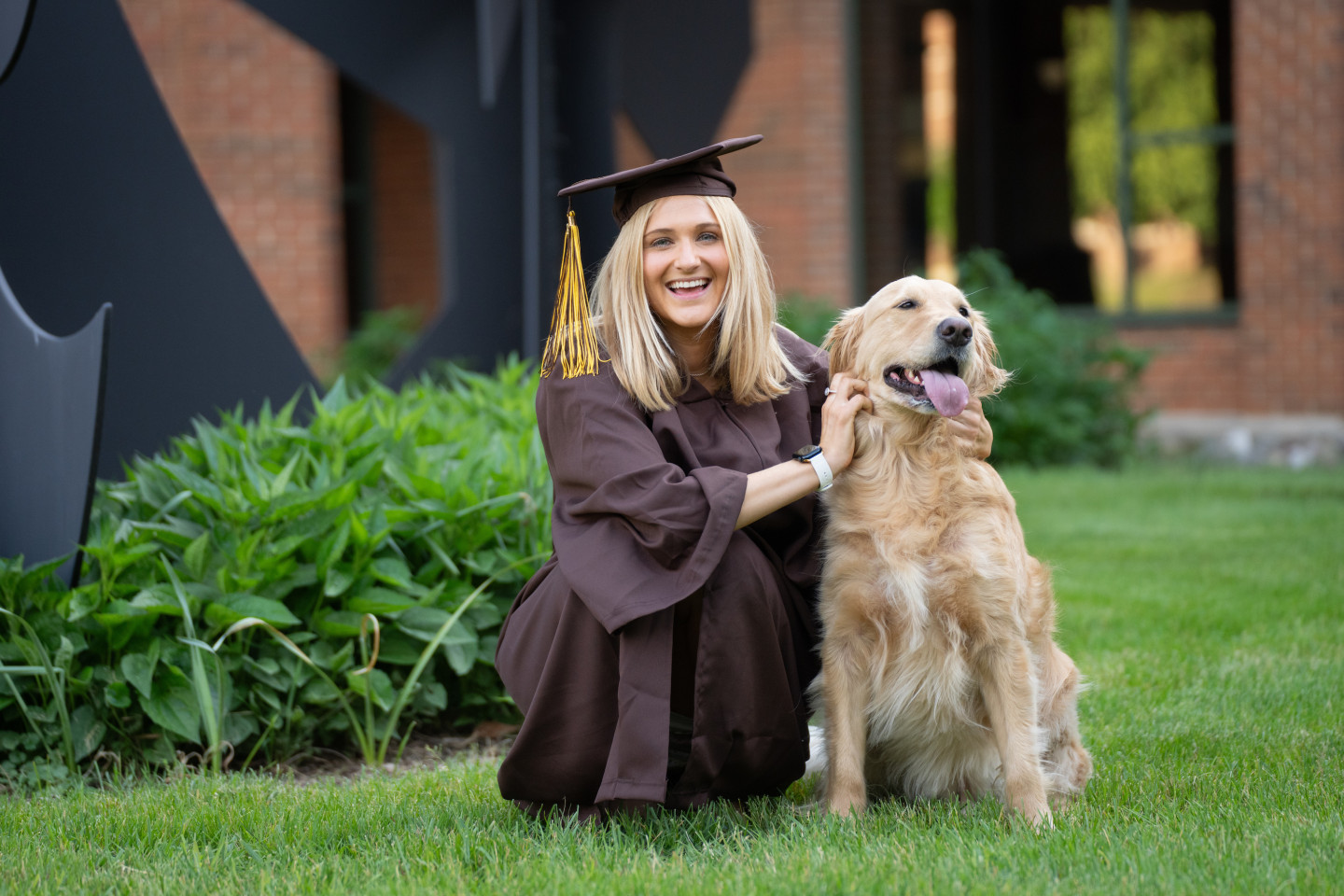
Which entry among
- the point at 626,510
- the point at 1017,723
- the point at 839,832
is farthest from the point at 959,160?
the point at 839,832

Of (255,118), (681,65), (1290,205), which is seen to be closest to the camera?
(681,65)

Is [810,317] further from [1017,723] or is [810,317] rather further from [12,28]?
[1017,723]

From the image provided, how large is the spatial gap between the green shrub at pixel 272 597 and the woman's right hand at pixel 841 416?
1363mm

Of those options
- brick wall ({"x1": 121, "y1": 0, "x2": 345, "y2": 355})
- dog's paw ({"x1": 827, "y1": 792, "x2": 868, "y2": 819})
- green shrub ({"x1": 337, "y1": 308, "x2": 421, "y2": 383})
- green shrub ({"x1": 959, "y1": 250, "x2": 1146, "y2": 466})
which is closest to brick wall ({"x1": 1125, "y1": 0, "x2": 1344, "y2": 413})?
green shrub ({"x1": 959, "y1": 250, "x2": 1146, "y2": 466})

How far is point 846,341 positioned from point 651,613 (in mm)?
911

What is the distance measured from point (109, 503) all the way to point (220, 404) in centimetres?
81

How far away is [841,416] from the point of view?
3307mm

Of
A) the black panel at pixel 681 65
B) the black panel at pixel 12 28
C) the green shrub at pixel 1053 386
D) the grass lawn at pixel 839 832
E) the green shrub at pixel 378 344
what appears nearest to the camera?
the grass lawn at pixel 839 832

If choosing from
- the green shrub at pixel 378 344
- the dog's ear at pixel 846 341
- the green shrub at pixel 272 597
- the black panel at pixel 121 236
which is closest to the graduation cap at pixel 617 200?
the dog's ear at pixel 846 341

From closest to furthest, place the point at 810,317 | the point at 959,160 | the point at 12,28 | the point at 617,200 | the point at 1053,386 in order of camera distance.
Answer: the point at 617,200
the point at 12,28
the point at 1053,386
the point at 810,317
the point at 959,160

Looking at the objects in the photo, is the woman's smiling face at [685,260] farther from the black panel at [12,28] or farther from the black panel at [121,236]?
the black panel at [12,28]

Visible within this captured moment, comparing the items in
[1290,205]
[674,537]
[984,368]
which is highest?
[1290,205]

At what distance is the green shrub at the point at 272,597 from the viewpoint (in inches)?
150

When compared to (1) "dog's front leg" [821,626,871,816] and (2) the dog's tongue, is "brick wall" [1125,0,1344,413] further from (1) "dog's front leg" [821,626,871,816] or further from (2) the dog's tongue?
(1) "dog's front leg" [821,626,871,816]
